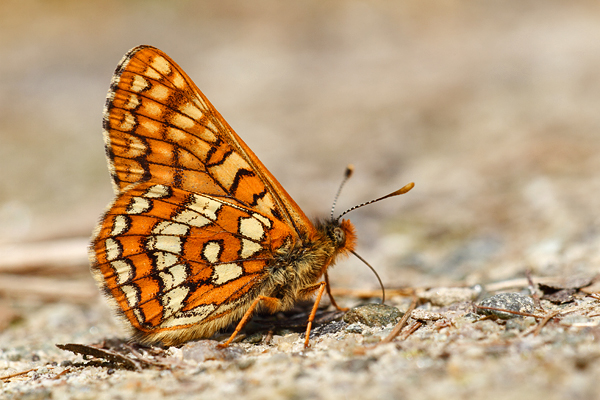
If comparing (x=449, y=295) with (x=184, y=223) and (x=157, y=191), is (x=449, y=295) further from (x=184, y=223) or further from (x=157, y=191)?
(x=157, y=191)

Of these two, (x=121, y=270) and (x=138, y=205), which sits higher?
(x=138, y=205)

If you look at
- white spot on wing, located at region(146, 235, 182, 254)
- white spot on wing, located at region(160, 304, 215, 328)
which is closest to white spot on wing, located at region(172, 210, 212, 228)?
white spot on wing, located at region(146, 235, 182, 254)

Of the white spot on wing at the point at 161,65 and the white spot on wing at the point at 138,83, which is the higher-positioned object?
the white spot on wing at the point at 161,65

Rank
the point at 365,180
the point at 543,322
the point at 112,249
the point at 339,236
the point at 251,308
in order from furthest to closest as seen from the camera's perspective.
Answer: the point at 365,180, the point at 339,236, the point at 251,308, the point at 112,249, the point at 543,322

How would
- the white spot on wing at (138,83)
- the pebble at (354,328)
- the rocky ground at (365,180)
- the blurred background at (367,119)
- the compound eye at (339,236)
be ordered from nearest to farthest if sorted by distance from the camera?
the rocky ground at (365,180), the pebble at (354,328), the white spot on wing at (138,83), the compound eye at (339,236), the blurred background at (367,119)

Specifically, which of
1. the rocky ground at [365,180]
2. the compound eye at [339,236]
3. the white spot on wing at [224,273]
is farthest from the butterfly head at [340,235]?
the white spot on wing at [224,273]

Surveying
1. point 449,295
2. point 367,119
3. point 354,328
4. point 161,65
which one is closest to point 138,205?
point 161,65

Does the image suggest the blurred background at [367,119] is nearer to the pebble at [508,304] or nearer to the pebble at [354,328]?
the pebble at [508,304]
